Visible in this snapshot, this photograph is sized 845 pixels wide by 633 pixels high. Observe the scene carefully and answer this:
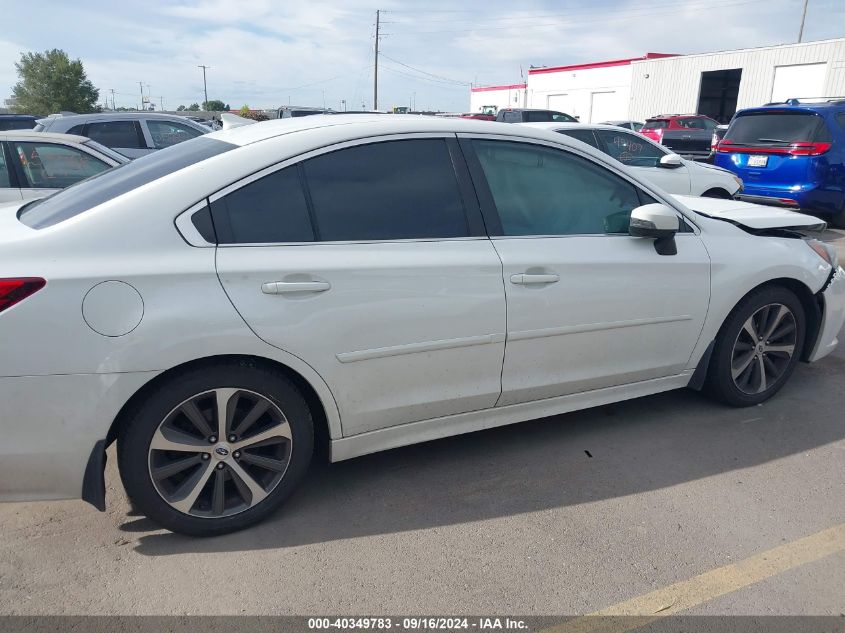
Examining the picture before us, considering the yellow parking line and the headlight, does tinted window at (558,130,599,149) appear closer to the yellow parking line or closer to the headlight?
the headlight

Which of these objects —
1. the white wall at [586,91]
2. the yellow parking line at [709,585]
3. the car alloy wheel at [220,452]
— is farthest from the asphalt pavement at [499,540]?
the white wall at [586,91]

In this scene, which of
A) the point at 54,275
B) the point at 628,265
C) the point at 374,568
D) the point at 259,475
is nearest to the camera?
the point at 54,275

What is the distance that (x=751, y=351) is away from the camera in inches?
155

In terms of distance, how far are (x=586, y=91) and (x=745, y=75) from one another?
13.0 m

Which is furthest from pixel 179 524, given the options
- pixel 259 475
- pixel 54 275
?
pixel 54 275

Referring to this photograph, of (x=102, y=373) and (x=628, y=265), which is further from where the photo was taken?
(x=628, y=265)

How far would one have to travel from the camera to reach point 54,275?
92.0 inches

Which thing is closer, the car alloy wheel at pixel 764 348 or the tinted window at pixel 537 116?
the car alloy wheel at pixel 764 348

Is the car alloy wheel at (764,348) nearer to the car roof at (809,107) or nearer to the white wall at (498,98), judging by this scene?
the car roof at (809,107)

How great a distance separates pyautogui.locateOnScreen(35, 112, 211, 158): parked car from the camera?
11195mm

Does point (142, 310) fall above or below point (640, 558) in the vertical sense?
above

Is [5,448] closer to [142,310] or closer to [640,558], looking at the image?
[142,310]

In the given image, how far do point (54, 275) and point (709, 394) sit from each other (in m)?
3.54

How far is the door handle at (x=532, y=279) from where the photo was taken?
10.0ft
